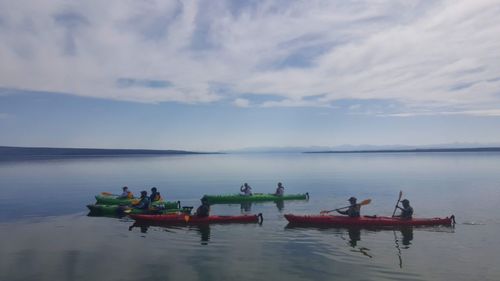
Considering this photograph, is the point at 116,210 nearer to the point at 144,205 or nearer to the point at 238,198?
the point at 144,205

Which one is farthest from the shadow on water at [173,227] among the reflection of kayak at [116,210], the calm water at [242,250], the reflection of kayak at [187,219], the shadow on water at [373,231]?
the shadow on water at [373,231]

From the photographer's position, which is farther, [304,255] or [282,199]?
[282,199]

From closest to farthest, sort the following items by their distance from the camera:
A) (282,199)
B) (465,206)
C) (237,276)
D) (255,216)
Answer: (237,276) < (255,216) < (465,206) < (282,199)

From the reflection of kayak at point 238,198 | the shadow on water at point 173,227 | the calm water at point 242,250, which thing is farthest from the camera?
the reflection of kayak at point 238,198

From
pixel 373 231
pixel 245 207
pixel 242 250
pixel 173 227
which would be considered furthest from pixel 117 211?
pixel 373 231

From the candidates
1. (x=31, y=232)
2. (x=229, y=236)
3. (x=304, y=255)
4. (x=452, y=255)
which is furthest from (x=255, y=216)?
(x=31, y=232)

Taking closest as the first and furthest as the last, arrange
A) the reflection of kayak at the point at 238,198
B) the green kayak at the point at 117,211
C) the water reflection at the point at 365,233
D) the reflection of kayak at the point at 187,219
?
1. the water reflection at the point at 365,233
2. the reflection of kayak at the point at 187,219
3. the green kayak at the point at 117,211
4. the reflection of kayak at the point at 238,198

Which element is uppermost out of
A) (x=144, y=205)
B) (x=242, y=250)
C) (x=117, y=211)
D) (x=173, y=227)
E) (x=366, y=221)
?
(x=144, y=205)

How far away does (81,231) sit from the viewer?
2498 centimetres

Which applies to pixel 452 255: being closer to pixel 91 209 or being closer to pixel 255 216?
pixel 255 216

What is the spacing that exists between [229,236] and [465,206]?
22398 mm

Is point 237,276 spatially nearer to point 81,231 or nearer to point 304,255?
point 304,255

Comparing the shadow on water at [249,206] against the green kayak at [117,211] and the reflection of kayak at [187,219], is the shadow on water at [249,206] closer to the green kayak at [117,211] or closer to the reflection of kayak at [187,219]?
the green kayak at [117,211]

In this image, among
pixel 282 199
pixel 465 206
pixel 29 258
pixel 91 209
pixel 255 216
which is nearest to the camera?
pixel 29 258
